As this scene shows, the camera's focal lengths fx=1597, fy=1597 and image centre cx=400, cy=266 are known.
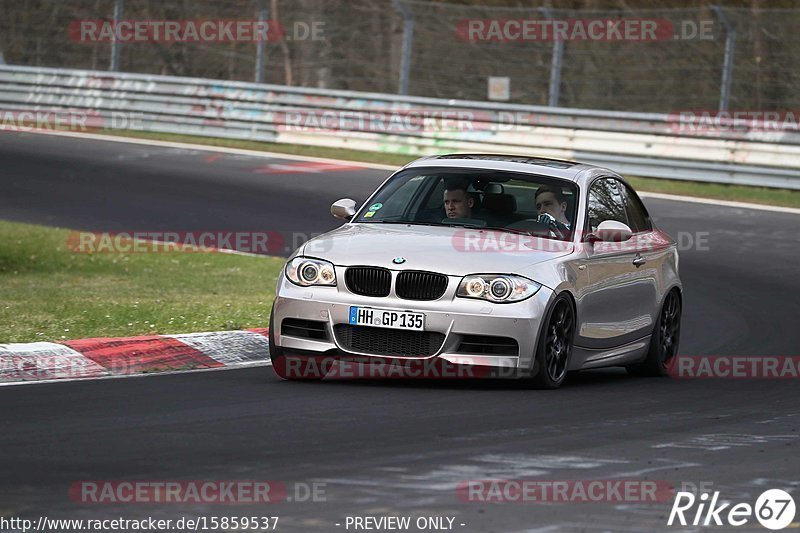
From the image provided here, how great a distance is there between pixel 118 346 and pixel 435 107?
641 inches

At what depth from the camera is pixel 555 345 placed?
381 inches

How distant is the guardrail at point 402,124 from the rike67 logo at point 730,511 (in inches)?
691

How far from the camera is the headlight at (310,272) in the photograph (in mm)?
9438

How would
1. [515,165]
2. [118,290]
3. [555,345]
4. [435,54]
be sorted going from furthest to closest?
[435,54] < [118,290] < [515,165] < [555,345]

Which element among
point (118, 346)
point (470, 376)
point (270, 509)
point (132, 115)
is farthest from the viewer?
point (132, 115)

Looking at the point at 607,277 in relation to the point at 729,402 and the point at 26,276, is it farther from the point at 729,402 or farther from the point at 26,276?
the point at 26,276

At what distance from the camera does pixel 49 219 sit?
19.1m

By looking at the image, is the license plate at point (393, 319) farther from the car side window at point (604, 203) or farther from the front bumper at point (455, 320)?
the car side window at point (604, 203)

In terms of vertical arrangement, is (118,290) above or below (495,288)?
below

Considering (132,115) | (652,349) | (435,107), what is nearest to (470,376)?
(652,349)

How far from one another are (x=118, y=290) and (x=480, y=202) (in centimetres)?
490

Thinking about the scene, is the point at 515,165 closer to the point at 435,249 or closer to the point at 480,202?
the point at 480,202

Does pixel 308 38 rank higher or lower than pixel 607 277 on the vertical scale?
higher

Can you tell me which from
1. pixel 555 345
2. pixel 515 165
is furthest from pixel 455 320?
pixel 515 165
